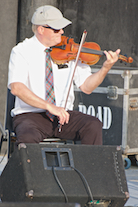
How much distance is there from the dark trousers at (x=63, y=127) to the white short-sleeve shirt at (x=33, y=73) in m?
0.10

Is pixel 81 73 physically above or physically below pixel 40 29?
below

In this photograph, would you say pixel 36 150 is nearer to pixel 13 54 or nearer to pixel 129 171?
pixel 13 54

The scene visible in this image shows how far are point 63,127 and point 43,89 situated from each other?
1.02ft

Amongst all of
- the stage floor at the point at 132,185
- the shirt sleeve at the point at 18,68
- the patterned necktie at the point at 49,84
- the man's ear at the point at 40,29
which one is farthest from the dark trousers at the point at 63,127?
the man's ear at the point at 40,29

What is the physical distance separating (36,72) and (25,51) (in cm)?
17

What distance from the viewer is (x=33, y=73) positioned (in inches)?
94.2

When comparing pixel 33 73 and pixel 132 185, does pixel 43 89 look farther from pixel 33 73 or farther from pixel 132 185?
pixel 132 185

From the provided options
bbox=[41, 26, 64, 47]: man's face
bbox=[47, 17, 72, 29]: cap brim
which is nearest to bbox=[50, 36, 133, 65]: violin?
bbox=[41, 26, 64, 47]: man's face

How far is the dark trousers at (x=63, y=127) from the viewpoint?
217 centimetres

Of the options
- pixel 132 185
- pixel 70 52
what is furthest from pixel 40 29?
pixel 132 185

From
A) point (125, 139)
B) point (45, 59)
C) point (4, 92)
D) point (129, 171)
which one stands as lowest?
point (129, 171)

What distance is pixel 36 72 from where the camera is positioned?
2.40 meters

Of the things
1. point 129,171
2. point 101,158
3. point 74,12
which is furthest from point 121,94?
point 101,158

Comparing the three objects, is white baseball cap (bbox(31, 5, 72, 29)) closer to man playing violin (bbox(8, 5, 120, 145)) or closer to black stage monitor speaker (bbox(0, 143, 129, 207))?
man playing violin (bbox(8, 5, 120, 145))
